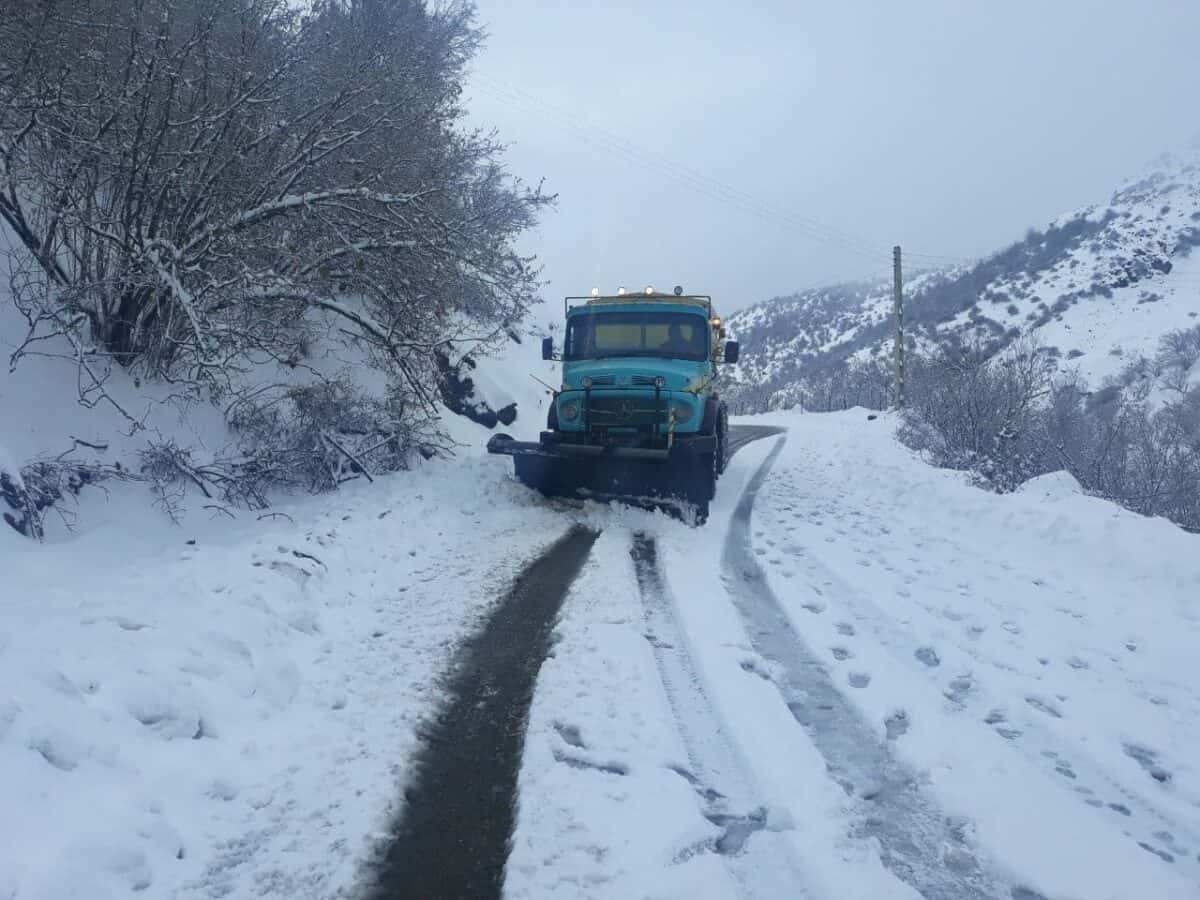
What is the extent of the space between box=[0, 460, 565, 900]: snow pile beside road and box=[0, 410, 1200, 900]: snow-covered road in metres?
0.01

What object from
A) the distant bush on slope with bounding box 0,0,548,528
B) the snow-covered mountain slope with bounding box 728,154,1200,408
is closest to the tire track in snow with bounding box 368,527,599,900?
the distant bush on slope with bounding box 0,0,548,528

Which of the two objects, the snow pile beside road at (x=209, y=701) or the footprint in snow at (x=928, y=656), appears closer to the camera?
the snow pile beside road at (x=209, y=701)

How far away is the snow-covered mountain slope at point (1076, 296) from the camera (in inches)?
1710

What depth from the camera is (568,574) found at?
627 centimetres

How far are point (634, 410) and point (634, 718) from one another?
588 cm

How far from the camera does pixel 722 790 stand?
307cm

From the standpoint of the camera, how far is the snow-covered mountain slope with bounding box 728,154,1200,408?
43.4 meters

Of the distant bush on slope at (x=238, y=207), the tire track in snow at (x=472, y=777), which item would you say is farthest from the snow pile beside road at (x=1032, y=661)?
the distant bush on slope at (x=238, y=207)

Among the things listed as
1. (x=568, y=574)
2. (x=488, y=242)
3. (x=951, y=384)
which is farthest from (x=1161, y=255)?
(x=568, y=574)

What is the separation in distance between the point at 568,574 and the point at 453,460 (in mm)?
4925

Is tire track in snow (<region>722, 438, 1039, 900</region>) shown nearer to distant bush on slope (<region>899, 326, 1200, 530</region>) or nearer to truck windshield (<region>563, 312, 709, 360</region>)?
truck windshield (<region>563, 312, 709, 360</region>)

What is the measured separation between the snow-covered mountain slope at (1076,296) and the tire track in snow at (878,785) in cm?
3211

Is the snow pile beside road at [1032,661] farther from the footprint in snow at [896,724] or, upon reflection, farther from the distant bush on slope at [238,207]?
the distant bush on slope at [238,207]

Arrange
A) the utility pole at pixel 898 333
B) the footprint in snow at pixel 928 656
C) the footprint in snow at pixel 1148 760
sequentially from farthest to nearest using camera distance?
1. the utility pole at pixel 898 333
2. the footprint in snow at pixel 928 656
3. the footprint in snow at pixel 1148 760
